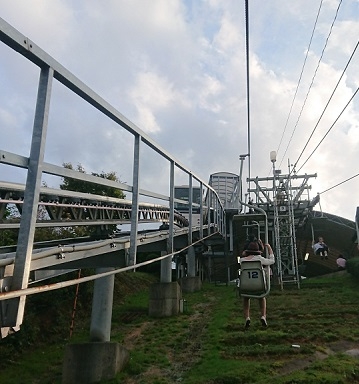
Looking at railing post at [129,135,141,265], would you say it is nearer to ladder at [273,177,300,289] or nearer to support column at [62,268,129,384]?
support column at [62,268,129,384]

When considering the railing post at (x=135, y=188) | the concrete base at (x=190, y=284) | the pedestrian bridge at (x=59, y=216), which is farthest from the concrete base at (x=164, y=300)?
the railing post at (x=135, y=188)

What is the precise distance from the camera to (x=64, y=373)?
796cm

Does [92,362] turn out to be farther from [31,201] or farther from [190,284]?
[190,284]

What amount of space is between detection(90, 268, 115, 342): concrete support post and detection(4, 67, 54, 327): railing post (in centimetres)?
671

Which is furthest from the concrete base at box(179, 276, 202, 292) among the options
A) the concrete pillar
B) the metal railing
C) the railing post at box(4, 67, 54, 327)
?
the railing post at box(4, 67, 54, 327)

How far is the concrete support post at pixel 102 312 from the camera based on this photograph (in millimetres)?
8602

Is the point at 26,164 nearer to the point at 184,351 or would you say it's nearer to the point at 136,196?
the point at 136,196

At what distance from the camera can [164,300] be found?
12750 mm

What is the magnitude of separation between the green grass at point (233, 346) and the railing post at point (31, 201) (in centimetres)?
483

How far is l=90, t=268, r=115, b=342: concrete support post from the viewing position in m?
8.60

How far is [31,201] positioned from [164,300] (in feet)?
35.8

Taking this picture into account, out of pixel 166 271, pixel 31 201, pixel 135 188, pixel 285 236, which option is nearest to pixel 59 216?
pixel 135 188

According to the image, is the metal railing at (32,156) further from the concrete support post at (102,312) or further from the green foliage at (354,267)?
the green foliage at (354,267)

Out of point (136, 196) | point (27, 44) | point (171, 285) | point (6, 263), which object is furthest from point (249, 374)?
point (171, 285)
